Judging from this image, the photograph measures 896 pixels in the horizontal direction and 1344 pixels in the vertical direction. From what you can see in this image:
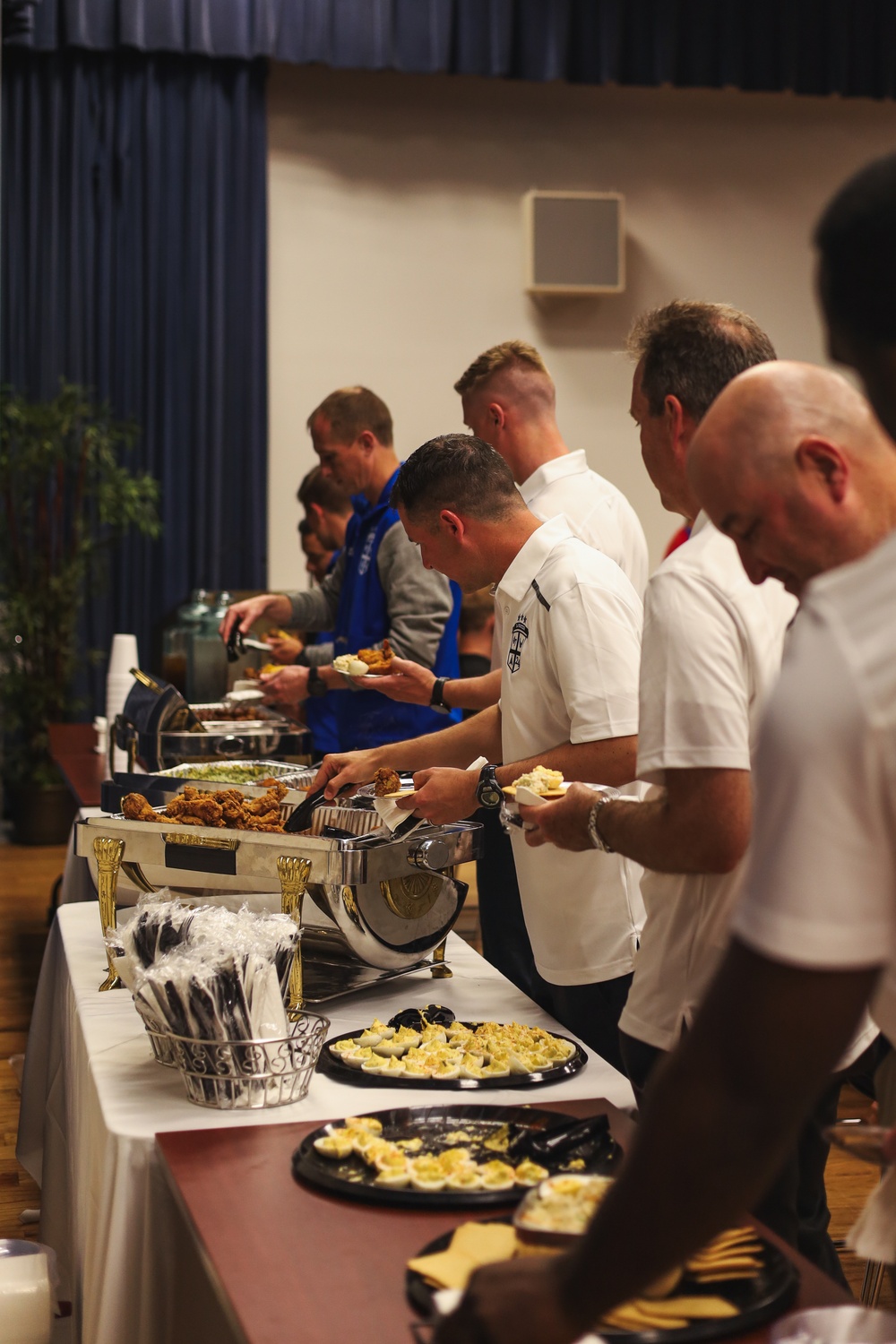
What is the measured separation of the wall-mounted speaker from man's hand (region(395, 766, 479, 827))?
212 inches

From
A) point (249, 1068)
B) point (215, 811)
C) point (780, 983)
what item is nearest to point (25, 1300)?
point (249, 1068)

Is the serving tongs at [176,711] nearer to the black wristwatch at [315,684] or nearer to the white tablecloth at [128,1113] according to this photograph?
the black wristwatch at [315,684]

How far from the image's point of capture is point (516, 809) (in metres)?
1.54

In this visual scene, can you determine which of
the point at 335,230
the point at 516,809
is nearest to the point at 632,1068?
the point at 516,809

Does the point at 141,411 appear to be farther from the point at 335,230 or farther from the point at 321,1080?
the point at 321,1080

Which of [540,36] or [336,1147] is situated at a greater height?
[540,36]

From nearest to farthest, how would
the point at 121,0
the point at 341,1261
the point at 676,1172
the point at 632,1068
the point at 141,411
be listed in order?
the point at 676,1172, the point at 341,1261, the point at 632,1068, the point at 121,0, the point at 141,411

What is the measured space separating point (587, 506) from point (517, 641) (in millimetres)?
1058

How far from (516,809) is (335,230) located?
565cm

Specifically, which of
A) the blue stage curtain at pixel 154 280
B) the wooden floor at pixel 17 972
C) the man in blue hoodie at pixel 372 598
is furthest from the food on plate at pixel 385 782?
the blue stage curtain at pixel 154 280

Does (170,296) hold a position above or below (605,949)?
above

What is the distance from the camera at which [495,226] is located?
688 cm

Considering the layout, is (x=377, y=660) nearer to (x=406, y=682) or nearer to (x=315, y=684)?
(x=406, y=682)

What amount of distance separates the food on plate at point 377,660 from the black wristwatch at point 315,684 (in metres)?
0.49
